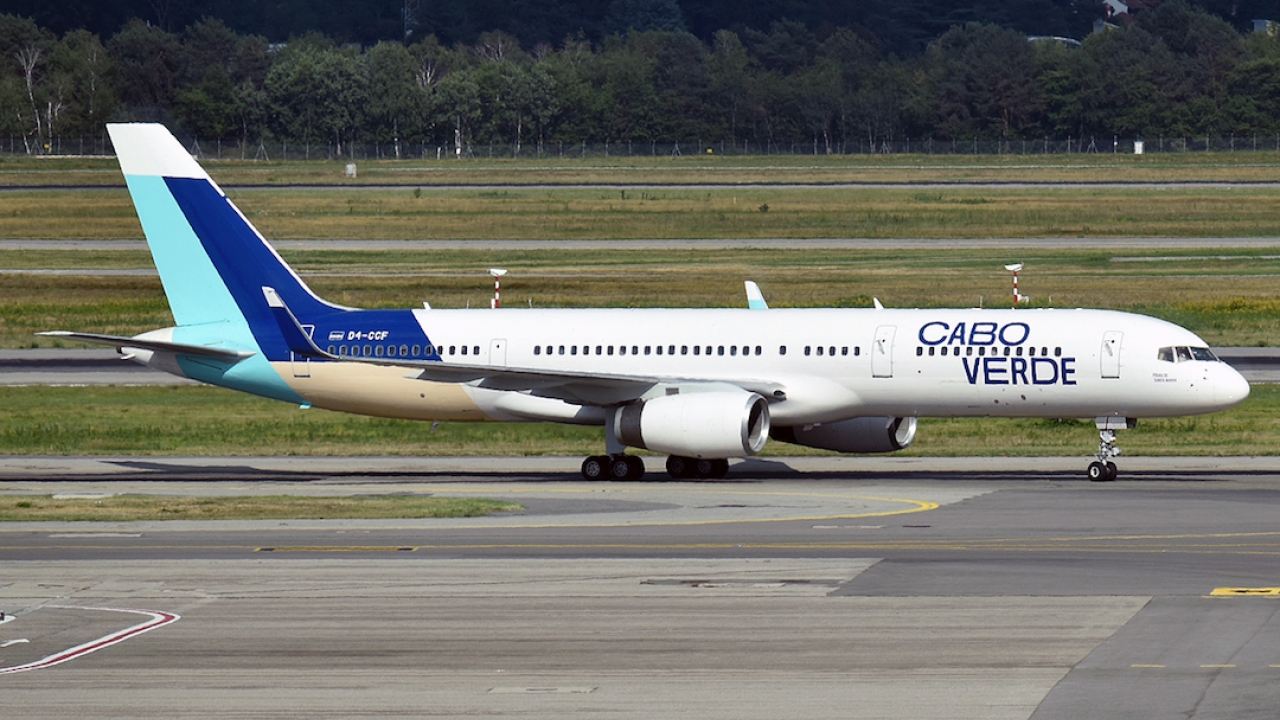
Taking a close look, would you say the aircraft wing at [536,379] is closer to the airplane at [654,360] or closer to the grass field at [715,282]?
the airplane at [654,360]

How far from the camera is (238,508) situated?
1296 inches

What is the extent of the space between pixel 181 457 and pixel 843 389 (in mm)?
15758

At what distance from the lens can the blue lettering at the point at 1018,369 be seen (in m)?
37.5

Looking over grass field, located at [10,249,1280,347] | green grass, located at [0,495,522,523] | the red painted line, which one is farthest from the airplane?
grass field, located at [10,249,1280,347]

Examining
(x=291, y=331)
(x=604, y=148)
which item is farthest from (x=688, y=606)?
(x=604, y=148)

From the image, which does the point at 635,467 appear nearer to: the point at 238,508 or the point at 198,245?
the point at 238,508

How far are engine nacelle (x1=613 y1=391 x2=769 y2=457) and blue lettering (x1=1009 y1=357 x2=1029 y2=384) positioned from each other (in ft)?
16.6

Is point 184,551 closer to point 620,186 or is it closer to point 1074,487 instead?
point 1074,487

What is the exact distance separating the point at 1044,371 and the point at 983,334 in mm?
1461

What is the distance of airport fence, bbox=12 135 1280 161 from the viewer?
172625mm

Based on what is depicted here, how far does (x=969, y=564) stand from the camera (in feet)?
85.8

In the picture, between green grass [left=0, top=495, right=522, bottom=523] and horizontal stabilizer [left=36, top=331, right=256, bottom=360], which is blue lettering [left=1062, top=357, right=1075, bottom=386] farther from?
horizontal stabilizer [left=36, top=331, right=256, bottom=360]

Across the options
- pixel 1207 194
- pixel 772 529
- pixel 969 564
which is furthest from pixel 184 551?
pixel 1207 194

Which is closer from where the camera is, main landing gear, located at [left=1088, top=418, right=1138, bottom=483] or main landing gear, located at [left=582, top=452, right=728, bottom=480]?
main landing gear, located at [left=1088, top=418, right=1138, bottom=483]
